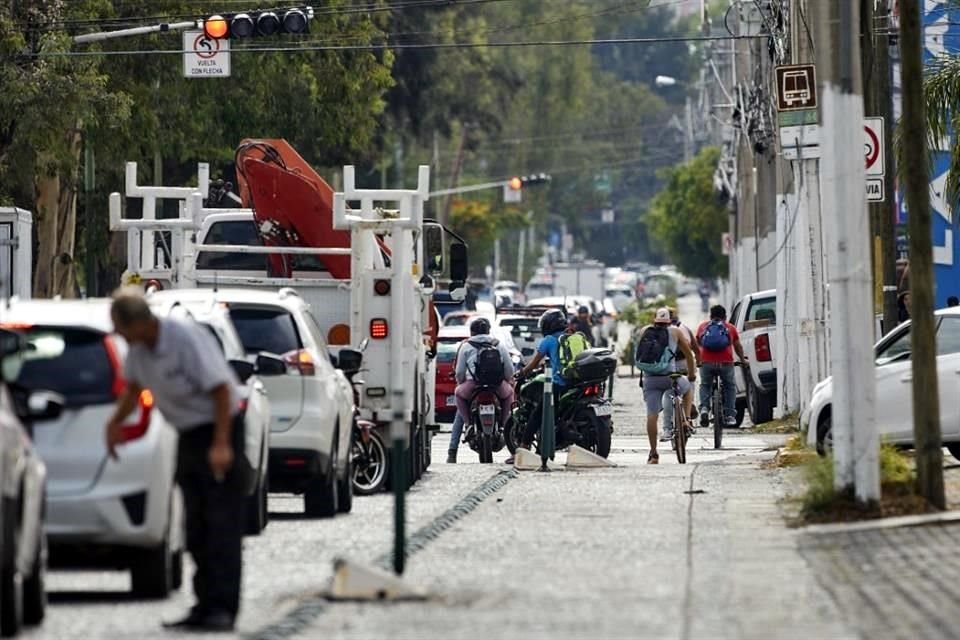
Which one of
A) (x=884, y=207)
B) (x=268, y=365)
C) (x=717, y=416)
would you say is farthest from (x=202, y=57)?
(x=268, y=365)

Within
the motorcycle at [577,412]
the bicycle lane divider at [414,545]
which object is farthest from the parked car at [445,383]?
the bicycle lane divider at [414,545]

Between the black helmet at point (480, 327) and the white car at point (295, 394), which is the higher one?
the black helmet at point (480, 327)

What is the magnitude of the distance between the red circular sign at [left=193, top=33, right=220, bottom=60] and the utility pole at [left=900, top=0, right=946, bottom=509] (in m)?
21.4

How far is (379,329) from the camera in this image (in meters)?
21.5

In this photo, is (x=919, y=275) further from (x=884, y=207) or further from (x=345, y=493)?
(x=884, y=207)

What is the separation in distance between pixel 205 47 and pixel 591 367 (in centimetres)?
1459

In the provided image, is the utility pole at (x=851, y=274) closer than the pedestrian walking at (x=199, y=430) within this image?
No

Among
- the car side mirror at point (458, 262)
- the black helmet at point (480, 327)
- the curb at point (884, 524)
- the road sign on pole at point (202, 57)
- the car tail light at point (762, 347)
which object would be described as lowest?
the curb at point (884, 524)

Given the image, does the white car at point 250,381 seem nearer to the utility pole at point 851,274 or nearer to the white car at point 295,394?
the white car at point 295,394

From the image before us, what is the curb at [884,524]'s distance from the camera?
16.1 metres

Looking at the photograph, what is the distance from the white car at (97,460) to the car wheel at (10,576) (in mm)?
1238

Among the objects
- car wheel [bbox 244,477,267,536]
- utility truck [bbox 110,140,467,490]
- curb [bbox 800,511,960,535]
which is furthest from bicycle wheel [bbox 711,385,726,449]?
car wheel [bbox 244,477,267,536]

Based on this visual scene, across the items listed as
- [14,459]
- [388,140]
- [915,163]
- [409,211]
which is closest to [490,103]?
[388,140]

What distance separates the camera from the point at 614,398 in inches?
1831
